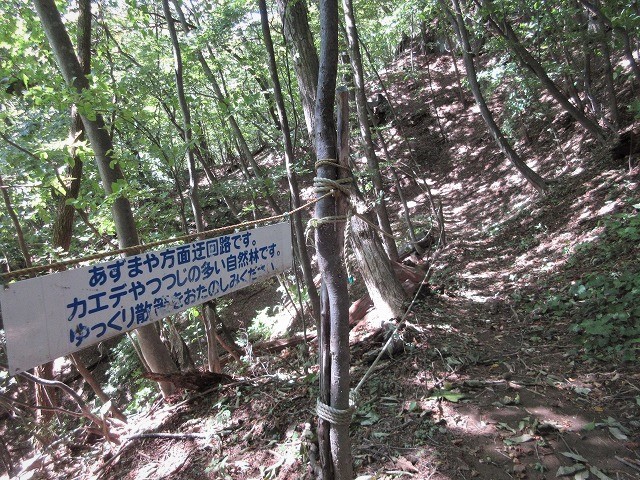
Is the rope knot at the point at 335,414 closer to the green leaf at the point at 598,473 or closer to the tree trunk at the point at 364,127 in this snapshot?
the green leaf at the point at 598,473

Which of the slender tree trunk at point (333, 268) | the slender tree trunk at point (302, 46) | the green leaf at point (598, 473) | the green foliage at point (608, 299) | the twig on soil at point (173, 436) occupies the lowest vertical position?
the green leaf at point (598, 473)

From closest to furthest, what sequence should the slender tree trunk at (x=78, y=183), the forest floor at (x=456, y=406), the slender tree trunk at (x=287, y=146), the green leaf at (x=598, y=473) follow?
1. the green leaf at (x=598, y=473)
2. the forest floor at (x=456, y=406)
3. the slender tree trunk at (x=287, y=146)
4. the slender tree trunk at (x=78, y=183)

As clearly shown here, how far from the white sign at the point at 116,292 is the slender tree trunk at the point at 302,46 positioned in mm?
1886

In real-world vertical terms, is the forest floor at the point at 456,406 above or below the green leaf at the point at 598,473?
above

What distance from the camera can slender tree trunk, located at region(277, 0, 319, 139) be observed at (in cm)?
360

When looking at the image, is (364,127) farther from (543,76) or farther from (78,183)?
(78,183)

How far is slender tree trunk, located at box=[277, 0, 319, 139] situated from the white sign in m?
1.89

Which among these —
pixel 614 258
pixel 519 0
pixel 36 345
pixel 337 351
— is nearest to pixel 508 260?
pixel 614 258

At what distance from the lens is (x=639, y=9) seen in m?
5.48

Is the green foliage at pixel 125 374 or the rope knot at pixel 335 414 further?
the green foliage at pixel 125 374

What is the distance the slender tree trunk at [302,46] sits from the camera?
360 centimetres

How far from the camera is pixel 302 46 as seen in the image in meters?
3.62

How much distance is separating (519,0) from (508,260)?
16.0 feet

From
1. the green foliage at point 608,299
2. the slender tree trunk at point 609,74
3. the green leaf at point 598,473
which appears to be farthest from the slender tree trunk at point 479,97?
the green leaf at point 598,473
